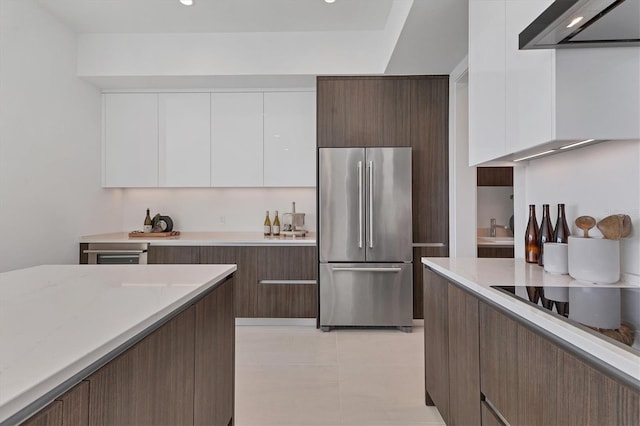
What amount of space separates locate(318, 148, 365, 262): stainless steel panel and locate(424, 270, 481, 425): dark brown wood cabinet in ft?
4.72

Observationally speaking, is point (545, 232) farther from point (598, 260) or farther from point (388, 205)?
point (388, 205)

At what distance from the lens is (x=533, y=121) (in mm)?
1536

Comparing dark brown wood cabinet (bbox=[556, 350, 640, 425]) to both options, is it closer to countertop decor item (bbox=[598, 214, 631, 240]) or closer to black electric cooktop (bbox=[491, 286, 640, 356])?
black electric cooktop (bbox=[491, 286, 640, 356])

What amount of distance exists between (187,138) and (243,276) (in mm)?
1668

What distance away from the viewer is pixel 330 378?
8.57 feet

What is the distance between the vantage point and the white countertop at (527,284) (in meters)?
0.79

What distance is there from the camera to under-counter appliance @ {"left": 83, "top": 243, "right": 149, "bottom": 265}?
3.76 metres

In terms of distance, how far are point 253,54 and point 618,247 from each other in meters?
3.43

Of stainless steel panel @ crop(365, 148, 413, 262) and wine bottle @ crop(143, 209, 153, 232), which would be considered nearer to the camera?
stainless steel panel @ crop(365, 148, 413, 262)

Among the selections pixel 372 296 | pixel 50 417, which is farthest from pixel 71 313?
pixel 372 296

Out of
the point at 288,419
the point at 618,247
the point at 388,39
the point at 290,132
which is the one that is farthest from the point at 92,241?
the point at 618,247

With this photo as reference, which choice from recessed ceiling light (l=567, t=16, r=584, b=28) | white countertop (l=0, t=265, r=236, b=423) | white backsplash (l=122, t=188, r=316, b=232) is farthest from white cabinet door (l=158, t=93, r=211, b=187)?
recessed ceiling light (l=567, t=16, r=584, b=28)

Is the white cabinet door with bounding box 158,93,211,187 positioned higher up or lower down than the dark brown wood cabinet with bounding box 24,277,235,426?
higher up

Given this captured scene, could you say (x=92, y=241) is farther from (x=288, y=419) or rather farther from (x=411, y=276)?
(x=411, y=276)
